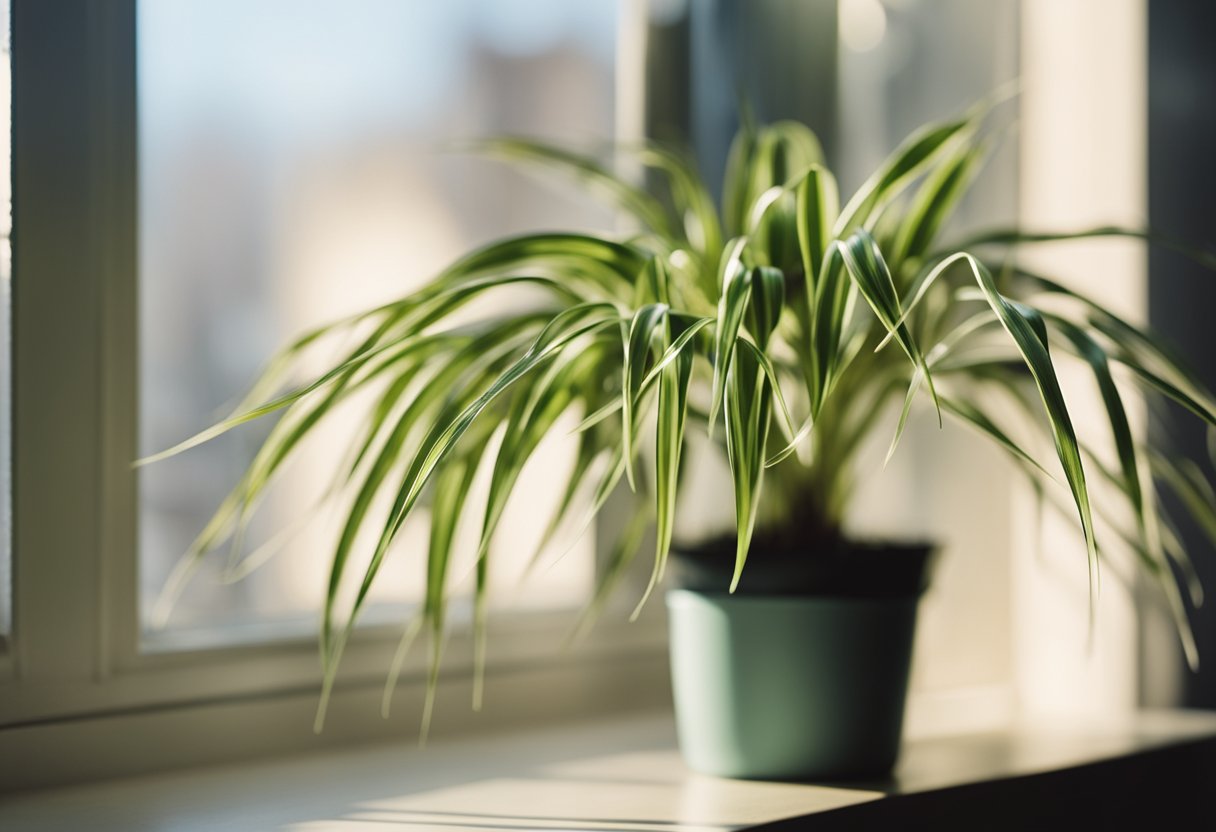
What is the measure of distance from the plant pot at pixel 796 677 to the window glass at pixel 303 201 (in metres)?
0.32

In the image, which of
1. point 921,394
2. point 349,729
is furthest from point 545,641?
point 921,394

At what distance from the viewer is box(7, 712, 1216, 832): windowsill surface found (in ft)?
2.64

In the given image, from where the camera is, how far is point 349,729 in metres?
1.03

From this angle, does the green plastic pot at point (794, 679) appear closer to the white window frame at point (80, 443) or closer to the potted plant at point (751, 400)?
the potted plant at point (751, 400)

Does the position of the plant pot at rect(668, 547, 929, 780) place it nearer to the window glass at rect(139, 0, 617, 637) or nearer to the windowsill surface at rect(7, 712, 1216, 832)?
the windowsill surface at rect(7, 712, 1216, 832)

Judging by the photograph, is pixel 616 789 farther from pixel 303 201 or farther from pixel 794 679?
pixel 303 201

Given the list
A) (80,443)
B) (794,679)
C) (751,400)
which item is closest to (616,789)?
(794,679)

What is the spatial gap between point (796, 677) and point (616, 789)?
16 centimetres

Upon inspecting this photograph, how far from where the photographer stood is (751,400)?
2.44ft

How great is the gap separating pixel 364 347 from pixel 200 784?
1.16 ft

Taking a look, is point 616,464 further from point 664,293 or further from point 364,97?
point 364,97

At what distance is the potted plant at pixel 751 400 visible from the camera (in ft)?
2.47

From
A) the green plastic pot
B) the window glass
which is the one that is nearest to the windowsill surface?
the green plastic pot

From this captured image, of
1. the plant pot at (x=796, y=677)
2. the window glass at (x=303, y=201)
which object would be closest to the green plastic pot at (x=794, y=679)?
the plant pot at (x=796, y=677)
